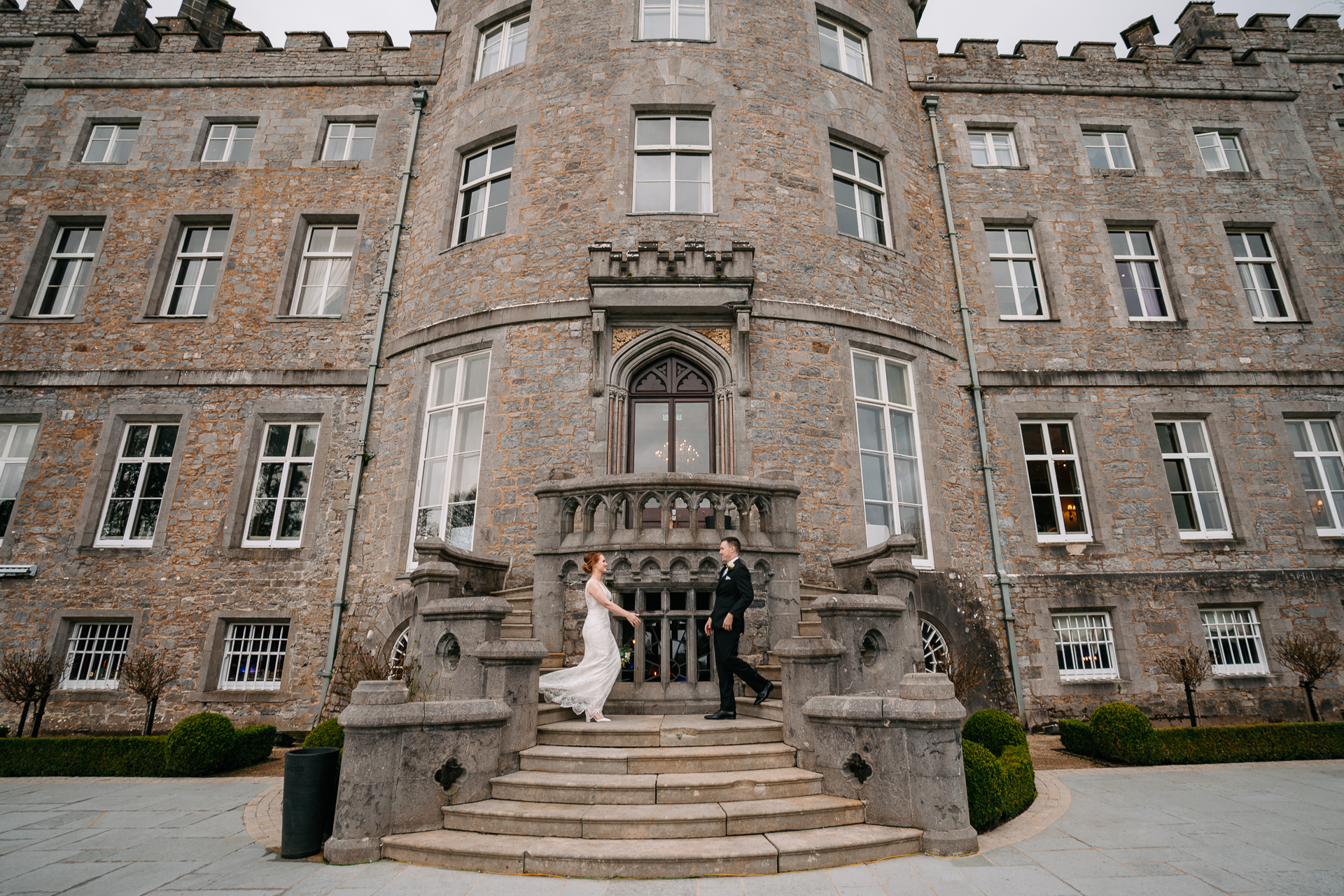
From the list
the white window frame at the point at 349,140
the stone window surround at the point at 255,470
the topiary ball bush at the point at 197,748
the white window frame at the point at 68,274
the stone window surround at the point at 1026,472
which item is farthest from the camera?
the white window frame at the point at 349,140

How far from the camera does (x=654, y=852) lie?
4426 mm

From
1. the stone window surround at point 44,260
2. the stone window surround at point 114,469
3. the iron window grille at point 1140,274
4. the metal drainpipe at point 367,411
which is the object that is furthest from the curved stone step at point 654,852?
the stone window surround at point 44,260

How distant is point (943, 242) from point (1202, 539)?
24.7 feet

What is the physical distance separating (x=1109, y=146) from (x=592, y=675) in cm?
1646

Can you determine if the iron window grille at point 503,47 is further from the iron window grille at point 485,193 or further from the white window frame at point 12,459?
the white window frame at point 12,459

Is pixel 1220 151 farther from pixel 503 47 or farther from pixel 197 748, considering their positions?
pixel 197 748

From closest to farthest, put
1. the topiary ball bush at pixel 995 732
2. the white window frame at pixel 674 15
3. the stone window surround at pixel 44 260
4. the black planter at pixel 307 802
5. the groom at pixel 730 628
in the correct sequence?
the black planter at pixel 307 802, the groom at pixel 730 628, the topiary ball bush at pixel 995 732, the white window frame at pixel 674 15, the stone window surround at pixel 44 260

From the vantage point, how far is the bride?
6.47 meters

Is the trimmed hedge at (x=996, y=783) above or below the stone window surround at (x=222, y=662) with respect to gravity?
below

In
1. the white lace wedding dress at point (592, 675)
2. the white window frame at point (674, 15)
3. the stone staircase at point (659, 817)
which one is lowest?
the stone staircase at point (659, 817)

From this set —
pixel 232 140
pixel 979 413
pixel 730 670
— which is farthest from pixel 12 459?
pixel 979 413

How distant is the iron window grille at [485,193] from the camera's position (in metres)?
12.6

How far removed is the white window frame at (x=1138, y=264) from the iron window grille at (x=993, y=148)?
2.69 m

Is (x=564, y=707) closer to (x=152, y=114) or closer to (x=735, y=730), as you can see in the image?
(x=735, y=730)
